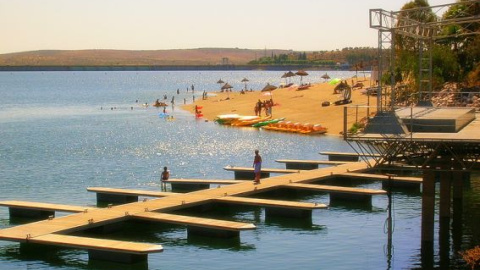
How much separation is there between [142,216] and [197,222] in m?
2.22

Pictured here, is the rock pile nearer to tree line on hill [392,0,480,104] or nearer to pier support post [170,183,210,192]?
tree line on hill [392,0,480,104]

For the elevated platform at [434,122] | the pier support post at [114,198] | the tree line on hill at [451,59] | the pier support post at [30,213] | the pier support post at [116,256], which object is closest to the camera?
the pier support post at [116,256]

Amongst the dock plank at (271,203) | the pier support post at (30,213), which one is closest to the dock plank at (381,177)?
the dock plank at (271,203)

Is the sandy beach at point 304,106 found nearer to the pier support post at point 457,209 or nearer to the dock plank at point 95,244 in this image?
the pier support post at point 457,209

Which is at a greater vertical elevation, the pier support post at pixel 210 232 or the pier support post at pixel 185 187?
the pier support post at pixel 210 232

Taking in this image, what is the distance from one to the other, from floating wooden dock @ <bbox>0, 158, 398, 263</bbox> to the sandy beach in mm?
28664

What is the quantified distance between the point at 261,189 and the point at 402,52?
Result: 46.3m

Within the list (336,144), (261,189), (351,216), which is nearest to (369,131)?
(351,216)

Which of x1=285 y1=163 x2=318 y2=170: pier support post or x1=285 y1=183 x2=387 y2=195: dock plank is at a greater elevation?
x1=285 y1=183 x2=387 y2=195: dock plank

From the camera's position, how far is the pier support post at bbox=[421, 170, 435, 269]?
2789 centimetres

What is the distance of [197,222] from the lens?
29.9 metres

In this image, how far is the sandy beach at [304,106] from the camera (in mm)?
75062

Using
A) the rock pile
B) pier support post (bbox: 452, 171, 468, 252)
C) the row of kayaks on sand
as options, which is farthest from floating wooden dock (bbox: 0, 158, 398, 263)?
the row of kayaks on sand

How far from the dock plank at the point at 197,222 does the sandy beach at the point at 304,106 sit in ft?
115
